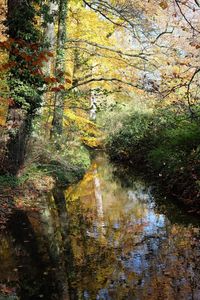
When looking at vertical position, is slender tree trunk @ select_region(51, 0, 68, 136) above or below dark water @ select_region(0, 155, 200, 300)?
above

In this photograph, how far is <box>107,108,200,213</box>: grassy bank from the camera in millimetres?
11367

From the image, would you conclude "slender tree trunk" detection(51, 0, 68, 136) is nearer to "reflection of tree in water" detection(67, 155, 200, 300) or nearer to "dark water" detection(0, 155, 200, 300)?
"reflection of tree in water" detection(67, 155, 200, 300)

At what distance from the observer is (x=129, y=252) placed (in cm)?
740

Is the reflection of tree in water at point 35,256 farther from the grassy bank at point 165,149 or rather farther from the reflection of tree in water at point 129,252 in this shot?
the grassy bank at point 165,149

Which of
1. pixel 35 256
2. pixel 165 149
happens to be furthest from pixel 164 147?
pixel 35 256

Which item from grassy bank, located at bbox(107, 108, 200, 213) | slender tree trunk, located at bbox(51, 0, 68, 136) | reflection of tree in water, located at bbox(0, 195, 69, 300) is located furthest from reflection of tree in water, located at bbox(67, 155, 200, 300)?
slender tree trunk, located at bbox(51, 0, 68, 136)

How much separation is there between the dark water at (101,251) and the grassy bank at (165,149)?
781 mm

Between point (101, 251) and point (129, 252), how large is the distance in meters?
0.52

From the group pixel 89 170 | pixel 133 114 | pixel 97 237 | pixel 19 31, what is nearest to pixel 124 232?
pixel 97 237

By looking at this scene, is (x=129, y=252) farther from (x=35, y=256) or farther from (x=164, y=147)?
(x=164, y=147)

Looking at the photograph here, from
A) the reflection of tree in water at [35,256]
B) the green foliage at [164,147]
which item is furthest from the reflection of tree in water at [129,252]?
the green foliage at [164,147]

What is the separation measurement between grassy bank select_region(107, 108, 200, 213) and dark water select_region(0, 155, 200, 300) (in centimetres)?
78

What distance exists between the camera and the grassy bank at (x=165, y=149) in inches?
448

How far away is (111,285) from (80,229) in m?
3.05
